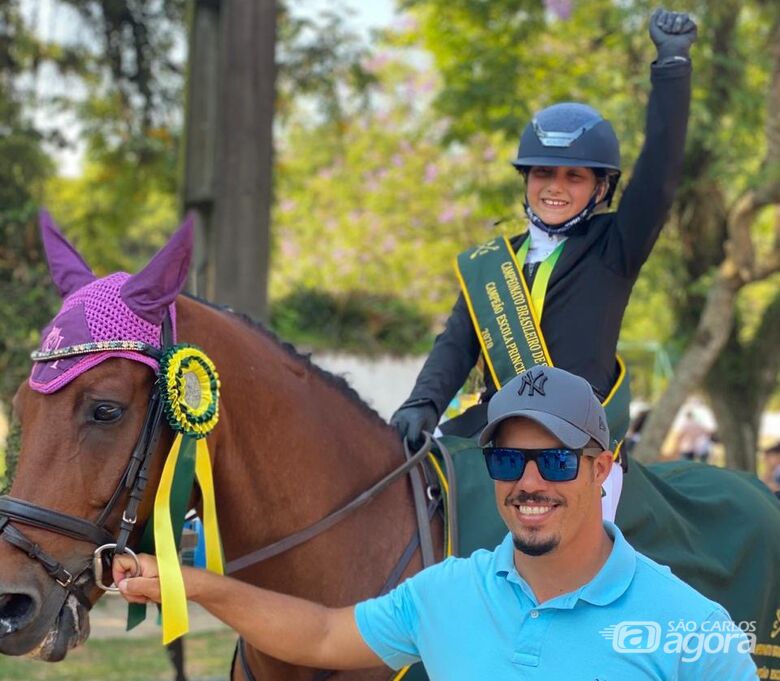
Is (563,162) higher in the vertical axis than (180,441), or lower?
higher

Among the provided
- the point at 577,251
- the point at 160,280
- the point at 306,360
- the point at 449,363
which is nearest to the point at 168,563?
the point at 160,280

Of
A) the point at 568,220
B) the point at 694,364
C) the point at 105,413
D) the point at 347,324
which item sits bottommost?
the point at 694,364

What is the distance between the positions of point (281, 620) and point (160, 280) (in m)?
0.91

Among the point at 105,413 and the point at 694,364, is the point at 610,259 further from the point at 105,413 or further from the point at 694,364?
the point at 694,364

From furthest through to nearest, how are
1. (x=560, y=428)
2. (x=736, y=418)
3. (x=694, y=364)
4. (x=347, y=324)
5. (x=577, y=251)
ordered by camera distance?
(x=736, y=418) → (x=347, y=324) → (x=694, y=364) → (x=577, y=251) → (x=560, y=428)

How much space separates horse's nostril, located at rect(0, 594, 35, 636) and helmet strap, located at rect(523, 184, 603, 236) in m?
1.91

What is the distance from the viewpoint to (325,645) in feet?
8.07

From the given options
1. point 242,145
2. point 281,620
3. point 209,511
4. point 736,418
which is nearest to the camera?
point 281,620

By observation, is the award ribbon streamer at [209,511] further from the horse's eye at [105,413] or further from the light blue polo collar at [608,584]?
the light blue polo collar at [608,584]

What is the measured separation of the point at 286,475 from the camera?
305 centimetres

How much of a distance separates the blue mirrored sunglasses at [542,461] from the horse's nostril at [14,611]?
3.80ft

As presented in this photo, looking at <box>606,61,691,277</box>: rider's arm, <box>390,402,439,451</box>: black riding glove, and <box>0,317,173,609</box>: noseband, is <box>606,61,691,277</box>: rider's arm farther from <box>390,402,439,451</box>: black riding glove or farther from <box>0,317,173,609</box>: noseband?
<box>0,317,173,609</box>: noseband

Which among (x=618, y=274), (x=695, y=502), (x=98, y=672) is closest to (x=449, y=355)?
(x=618, y=274)

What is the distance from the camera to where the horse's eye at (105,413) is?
2.63 meters
